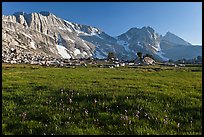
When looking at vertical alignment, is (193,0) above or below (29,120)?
above

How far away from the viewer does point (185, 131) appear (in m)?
11.1

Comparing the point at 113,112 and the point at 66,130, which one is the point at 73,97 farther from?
the point at 66,130

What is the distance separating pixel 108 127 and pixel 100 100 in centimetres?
488

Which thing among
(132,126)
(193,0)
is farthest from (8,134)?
(193,0)

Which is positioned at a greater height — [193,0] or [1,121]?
[193,0]

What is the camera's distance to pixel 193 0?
10.9 m

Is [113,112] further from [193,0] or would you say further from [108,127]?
[193,0]

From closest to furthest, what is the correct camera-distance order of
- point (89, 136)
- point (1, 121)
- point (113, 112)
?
point (89, 136) < point (1, 121) < point (113, 112)

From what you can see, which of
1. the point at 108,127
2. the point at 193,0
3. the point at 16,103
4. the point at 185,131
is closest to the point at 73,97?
the point at 16,103

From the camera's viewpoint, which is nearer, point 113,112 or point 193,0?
point 193,0

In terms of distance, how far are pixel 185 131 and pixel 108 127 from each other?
127 inches

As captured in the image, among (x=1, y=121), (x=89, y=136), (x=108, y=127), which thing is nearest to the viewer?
(x=89, y=136)

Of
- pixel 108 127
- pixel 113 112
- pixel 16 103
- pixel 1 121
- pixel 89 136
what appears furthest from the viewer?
pixel 16 103

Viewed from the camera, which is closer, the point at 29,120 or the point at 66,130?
the point at 66,130
